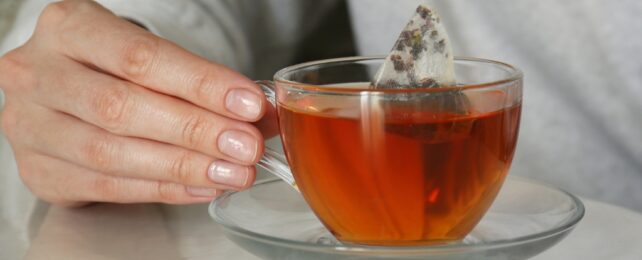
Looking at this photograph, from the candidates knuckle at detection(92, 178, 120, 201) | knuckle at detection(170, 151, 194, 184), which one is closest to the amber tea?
knuckle at detection(170, 151, 194, 184)

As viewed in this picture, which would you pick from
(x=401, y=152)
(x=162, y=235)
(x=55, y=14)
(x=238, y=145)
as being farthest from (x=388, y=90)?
(x=55, y=14)

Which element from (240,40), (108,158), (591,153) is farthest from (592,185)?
(108,158)

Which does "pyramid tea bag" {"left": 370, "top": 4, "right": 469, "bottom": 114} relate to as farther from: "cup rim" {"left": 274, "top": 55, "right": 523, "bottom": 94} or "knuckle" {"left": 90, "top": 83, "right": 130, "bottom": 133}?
"knuckle" {"left": 90, "top": 83, "right": 130, "bottom": 133}

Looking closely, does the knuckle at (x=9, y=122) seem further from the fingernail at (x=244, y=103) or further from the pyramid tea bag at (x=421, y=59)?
the pyramid tea bag at (x=421, y=59)

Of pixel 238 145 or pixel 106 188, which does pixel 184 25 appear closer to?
pixel 106 188

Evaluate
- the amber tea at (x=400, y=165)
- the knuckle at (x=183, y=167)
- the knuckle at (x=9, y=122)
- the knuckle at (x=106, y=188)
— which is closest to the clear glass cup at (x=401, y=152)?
the amber tea at (x=400, y=165)

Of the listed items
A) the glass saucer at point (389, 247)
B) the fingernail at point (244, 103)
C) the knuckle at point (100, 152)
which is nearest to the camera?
the glass saucer at point (389, 247)

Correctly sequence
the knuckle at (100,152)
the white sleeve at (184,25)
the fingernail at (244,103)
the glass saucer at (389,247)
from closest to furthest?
the glass saucer at (389,247) → the fingernail at (244,103) → the knuckle at (100,152) → the white sleeve at (184,25)

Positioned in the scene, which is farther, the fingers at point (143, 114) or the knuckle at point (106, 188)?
the knuckle at point (106, 188)
